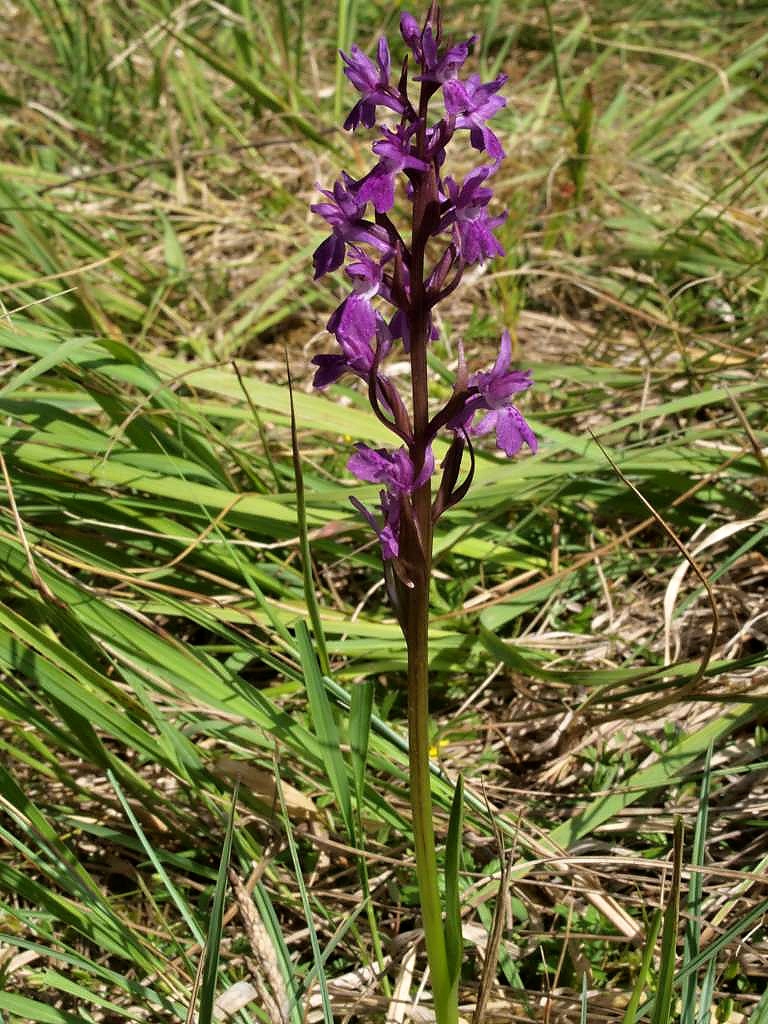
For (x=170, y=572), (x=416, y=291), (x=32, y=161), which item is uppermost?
(x=32, y=161)

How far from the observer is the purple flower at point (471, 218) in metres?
1.43

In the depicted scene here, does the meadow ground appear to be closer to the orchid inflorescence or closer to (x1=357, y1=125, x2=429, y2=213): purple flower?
the orchid inflorescence

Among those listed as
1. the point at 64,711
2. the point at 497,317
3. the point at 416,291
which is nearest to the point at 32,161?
the point at 497,317

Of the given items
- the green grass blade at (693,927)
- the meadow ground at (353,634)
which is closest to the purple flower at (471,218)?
the meadow ground at (353,634)

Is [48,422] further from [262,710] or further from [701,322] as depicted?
[701,322]

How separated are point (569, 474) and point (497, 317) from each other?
122 cm

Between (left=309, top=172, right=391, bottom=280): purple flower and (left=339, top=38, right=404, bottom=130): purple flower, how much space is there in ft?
0.26

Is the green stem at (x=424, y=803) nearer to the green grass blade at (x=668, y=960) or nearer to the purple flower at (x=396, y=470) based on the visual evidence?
the purple flower at (x=396, y=470)

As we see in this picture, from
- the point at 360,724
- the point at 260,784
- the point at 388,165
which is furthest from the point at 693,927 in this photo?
the point at 388,165

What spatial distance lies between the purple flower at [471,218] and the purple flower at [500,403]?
0.15 metres

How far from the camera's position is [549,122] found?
197 inches

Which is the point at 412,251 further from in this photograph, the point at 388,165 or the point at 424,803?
the point at 424,803

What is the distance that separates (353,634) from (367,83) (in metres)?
1.45

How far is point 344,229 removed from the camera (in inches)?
59.3
